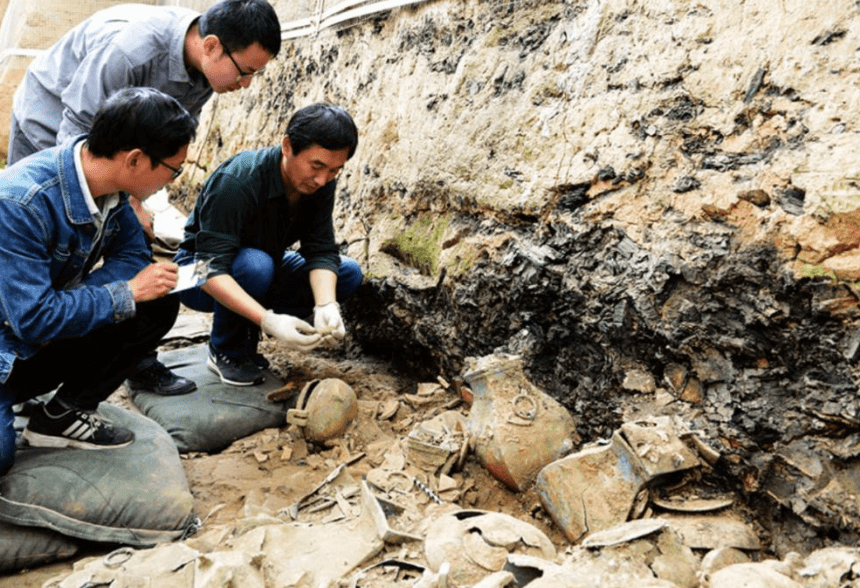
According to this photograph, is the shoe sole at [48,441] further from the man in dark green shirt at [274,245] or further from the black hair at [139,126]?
the black hair at [139,126]

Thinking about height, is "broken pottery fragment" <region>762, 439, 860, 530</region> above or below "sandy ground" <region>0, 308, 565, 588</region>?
above

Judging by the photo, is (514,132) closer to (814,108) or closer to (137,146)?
(814,108)

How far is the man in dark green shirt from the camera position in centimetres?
248

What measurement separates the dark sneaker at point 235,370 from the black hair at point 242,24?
1.38 m

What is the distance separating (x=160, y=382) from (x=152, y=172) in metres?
1.27

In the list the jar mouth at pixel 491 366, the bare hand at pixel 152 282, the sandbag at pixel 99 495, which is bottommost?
the sandbag at pixel 99 495

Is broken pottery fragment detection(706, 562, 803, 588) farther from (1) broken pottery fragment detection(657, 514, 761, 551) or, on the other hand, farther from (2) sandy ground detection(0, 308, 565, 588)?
(2) sandy ground detection(0, 308, 565, 588)

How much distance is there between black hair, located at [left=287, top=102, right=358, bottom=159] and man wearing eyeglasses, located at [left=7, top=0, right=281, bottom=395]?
27cm

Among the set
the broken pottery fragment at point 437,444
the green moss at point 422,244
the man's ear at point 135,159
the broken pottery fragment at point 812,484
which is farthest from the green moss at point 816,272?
the man's ear at point 135,159

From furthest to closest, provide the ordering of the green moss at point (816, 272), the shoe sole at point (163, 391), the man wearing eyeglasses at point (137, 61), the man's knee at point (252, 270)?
the shoe sole at point (163, 391), the man's knee at point (252, 270), the man wearing eyeglasses at point (137, 61), the green moss at point (816, 272)

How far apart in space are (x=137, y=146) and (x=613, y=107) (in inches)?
62.3

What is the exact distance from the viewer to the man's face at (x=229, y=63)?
7.82 feet

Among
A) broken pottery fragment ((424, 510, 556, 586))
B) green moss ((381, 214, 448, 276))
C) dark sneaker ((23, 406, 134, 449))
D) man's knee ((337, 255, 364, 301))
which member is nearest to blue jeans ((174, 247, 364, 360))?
man's knee ((337, 255, 364, 301))

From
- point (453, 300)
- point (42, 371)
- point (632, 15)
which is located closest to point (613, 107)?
point (632, 15)
